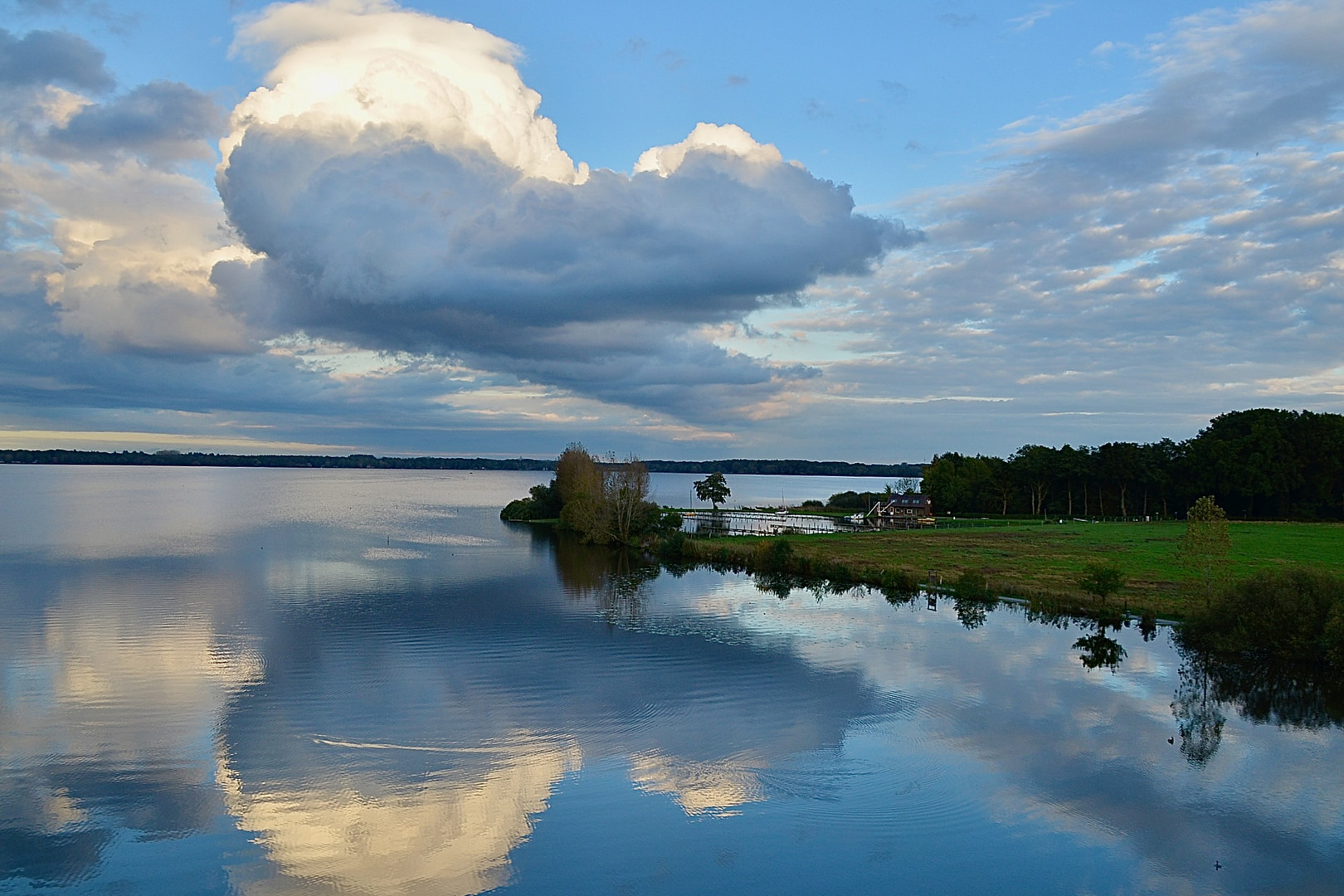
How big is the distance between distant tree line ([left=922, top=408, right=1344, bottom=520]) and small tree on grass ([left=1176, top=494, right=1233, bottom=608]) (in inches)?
2353

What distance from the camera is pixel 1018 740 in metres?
22.7

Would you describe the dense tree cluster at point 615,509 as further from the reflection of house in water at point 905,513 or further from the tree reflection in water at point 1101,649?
the tree reflection in water at point 1101,649

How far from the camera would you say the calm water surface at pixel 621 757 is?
606 inches

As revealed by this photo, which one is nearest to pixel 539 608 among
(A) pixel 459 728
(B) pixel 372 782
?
(A) pixel 459 728

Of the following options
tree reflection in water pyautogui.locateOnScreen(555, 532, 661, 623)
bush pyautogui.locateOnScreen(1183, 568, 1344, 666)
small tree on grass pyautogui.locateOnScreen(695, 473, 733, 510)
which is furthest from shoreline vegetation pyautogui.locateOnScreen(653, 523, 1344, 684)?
small tree on grass pyautogui.locateOnScreen(695, 473, 733, 510)

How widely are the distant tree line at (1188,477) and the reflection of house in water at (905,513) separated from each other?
43.5 feet

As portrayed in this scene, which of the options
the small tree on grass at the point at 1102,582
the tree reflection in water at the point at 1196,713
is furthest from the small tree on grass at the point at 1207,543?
the tree reflection in water at the point at 1196,713

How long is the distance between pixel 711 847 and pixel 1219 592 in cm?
2829

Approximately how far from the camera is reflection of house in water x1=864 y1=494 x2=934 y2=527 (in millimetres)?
93500

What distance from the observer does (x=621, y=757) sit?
20562 mm

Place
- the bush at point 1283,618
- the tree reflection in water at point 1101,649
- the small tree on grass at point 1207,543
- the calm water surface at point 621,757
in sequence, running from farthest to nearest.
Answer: the small tree on grass at point 1207,543 < the tree reflection in water at point 1101,649 < the bush at point 1283,618 < the calm water surface at point 621,757

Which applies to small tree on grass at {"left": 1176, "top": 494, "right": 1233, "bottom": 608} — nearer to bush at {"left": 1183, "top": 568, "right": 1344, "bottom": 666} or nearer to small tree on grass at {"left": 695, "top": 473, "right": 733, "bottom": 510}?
bush at {"left": 1183, "top": 568, "right": 1344, "bottom": 666}

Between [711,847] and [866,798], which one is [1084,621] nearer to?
[866,798]

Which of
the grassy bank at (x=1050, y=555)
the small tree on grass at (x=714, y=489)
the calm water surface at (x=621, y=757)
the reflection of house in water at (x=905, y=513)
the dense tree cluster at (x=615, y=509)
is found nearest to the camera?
the calm water surface at (x=621, y=757)
